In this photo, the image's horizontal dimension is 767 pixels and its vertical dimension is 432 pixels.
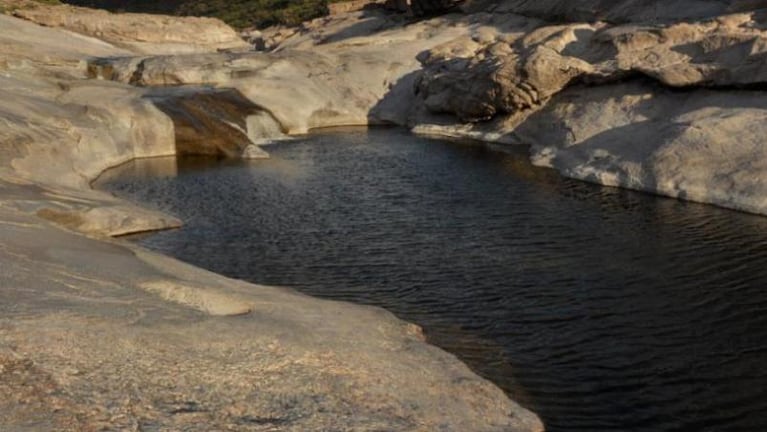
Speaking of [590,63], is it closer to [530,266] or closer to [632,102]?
[632,102]

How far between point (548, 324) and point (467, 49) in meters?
35.8

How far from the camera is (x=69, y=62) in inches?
1732

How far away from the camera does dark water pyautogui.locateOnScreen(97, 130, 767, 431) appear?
12.6m

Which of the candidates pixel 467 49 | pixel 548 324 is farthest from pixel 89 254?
pixel 467 49

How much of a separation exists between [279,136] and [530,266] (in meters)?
25.8

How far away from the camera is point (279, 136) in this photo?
4253 centimetres

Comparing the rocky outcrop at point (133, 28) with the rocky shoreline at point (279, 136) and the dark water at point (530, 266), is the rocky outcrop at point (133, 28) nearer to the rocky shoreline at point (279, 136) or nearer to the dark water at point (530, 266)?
the rocky shoreline at point (279, 136)

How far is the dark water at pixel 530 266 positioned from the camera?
1261cm

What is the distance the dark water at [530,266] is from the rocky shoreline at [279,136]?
4.80ft

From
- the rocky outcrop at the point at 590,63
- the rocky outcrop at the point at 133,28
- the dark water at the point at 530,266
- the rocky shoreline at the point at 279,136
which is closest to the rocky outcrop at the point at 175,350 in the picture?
the rocky shoreline at the point at 279,136

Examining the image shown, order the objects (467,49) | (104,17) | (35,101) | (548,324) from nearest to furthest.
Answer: (548,324) < (35,101) < (467,49) < (104,17)

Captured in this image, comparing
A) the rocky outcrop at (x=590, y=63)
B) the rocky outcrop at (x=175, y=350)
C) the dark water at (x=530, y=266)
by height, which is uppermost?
the rocky outcrop at (x=590, y=63)

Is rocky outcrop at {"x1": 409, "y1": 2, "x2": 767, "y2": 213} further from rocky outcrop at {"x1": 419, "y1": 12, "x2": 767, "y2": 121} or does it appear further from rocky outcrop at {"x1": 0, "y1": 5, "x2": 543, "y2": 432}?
rocky outcrop at {"x1": 0, "y1": 5, "x2": 543, "y2": 432}

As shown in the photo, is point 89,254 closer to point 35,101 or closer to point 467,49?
point 35,101
